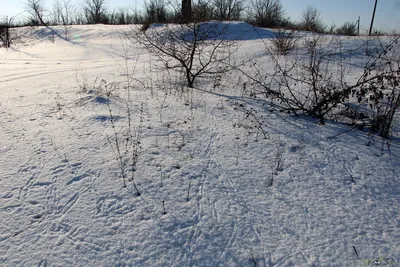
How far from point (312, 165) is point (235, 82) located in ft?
11.8

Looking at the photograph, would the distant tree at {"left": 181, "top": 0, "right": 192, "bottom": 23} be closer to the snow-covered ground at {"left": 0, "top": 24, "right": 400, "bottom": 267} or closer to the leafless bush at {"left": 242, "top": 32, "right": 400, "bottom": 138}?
the leafless bush at {"left": 242, "top": 32, "right": 400, "bottom": 138}

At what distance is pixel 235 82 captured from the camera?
6.42 meters

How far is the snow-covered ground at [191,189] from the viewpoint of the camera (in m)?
2.16

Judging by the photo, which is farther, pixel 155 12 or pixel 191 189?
pixel 155 12

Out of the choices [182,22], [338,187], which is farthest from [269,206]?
[182,22]

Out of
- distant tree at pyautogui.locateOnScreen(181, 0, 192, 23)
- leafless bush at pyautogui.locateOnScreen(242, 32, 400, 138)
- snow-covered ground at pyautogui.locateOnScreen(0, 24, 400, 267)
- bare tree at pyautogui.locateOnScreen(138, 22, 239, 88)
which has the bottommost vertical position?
snow-covered ground at pyautogui.locateOnScreen(0, 24, 400, 267)

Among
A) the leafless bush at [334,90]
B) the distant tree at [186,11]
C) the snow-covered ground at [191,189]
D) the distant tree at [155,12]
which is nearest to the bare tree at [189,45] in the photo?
the distant tree at [186,11]

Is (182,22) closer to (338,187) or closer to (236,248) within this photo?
(338,187)

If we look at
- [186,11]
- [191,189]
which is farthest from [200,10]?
[191,189]

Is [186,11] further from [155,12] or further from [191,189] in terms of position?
[155,12]

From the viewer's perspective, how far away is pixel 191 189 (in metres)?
2.83

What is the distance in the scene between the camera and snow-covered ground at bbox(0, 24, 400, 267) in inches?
85.1

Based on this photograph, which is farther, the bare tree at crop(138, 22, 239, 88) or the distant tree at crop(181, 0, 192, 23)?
the bare tree at crop(138, 22, 239, 88)

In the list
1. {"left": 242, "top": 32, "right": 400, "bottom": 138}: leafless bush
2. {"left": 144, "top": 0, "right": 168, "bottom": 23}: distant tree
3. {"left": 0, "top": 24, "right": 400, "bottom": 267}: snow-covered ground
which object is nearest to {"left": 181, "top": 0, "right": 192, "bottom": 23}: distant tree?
{"left": 242, "top": 32, "right": 400, "bottom": 138}: leafless bush
